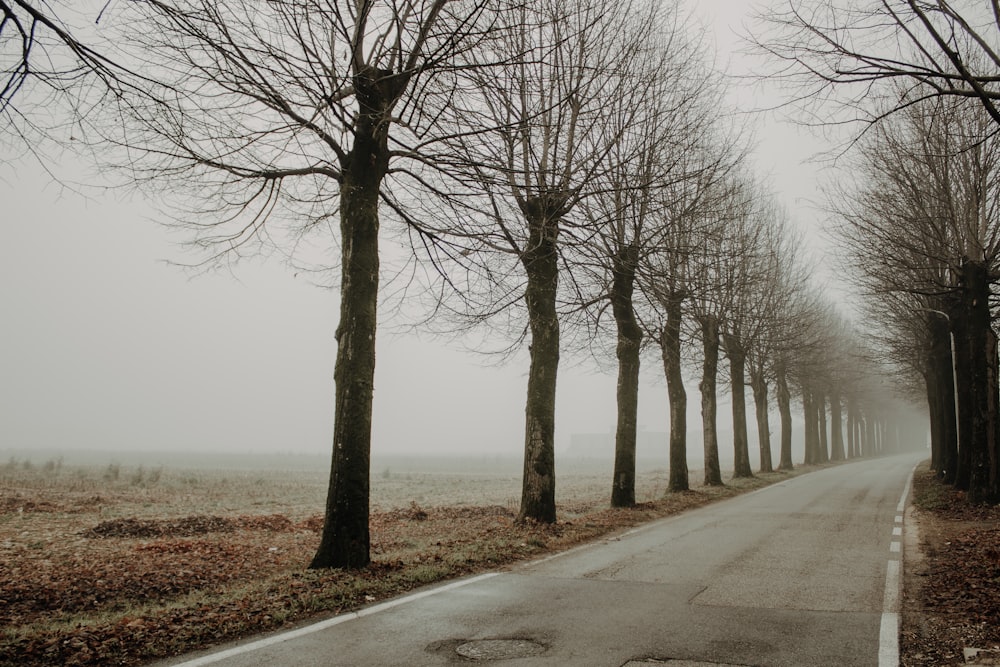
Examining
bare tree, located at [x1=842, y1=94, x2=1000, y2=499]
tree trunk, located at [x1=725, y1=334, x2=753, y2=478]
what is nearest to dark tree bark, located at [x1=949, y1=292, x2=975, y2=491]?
bare tree, located at [x1=842, y1=94, x2=1000, y2=499]

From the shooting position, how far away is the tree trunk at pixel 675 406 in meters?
19.9

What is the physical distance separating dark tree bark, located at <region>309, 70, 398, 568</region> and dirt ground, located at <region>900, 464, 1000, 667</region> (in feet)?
18.8

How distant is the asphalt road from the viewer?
188 inches

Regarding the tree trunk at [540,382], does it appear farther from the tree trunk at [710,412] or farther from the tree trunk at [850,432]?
the tree trunk at [850,432]

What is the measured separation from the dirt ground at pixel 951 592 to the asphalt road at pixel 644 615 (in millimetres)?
209

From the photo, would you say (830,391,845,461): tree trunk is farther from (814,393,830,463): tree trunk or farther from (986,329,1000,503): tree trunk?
(986,329,1000,503): tree trunk

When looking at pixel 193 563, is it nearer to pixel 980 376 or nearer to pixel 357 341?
pixel 357 341

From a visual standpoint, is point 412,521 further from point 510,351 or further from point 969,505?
point 969,505

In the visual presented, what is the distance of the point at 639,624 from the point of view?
18.4ft

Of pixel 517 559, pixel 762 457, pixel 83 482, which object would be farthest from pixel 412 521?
pixel 762 457

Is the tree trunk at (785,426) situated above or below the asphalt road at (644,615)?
above

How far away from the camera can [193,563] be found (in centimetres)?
878

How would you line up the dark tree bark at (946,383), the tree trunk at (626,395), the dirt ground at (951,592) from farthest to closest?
the dark tree bark at (946,383) → the tree trunk at (626,395) → the dirt ground at (951,592)

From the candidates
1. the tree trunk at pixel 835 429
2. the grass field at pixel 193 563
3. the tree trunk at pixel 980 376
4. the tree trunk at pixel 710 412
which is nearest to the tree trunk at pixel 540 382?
the grass field at pixel 193 563
